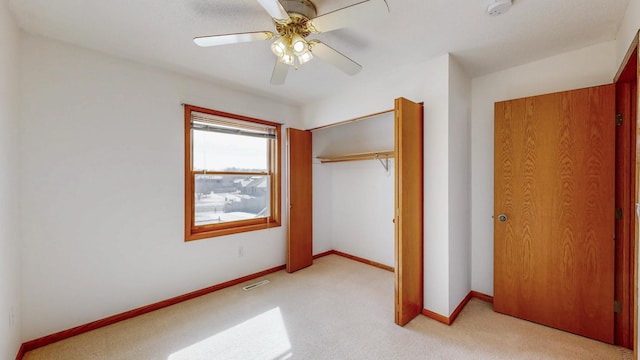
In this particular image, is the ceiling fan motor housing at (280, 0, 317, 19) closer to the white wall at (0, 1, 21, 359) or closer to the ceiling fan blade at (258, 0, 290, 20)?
the ceiling fan blade at (258, 0, 290, 20)

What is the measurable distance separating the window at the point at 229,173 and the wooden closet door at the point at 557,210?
2.72 meters

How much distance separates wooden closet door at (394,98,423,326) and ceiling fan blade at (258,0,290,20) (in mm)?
1218

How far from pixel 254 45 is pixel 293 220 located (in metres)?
2.28

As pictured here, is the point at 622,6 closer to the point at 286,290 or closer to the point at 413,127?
the point at 413,127

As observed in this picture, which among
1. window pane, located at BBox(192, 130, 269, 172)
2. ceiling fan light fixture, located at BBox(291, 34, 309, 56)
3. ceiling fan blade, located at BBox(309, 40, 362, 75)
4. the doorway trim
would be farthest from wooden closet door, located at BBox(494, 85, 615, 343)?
window pane, located at BBox(192, 130, 269, 172)

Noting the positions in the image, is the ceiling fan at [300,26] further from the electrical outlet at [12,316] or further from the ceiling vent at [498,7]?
the electrical outlet at [12,316]

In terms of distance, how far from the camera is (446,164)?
7.70 ft

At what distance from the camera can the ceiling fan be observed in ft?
4.42

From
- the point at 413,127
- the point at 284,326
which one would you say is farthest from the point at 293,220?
the point at 413,127

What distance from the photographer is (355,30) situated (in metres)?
1.96

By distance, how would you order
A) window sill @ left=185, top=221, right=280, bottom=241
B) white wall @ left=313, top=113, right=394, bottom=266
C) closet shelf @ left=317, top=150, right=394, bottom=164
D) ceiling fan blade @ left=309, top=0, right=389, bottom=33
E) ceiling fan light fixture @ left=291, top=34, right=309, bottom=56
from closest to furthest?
ceiling fan blade @ left=309, top=0, right=389, bottom=33, ceiling fan light fixture @ left=291, top=34, right=309, bottom=56, window sill @ left=185, top=221, right=280, bottom=241, closet shelf @ left=317, top=150, right=394, bottom=164, white wall @ left=313, top=113, right=394, bottom=266

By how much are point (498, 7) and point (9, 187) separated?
350 cm

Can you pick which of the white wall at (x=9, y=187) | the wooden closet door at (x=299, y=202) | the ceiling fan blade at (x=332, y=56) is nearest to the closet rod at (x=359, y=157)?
the wooden closet door at (x=299, y=202)

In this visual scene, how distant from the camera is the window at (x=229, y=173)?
2.92 metres
